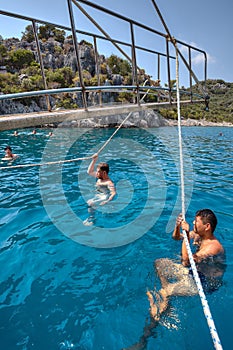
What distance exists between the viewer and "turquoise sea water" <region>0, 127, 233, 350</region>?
2689 millimetres

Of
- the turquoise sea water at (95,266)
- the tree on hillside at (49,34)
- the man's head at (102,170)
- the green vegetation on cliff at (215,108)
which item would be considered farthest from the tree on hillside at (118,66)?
the man's head at (102,170)

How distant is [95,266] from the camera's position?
12.8 ft

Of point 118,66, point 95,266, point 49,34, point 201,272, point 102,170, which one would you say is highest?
point 49,34

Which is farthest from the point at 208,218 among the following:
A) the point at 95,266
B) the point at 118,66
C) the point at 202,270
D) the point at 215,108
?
the point at 215,108

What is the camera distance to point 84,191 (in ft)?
25.0

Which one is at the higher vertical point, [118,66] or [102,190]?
[118,66]

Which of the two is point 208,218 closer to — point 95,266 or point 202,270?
point 202,270

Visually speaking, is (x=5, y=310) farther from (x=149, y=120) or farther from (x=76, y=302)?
(x=149, y=120)

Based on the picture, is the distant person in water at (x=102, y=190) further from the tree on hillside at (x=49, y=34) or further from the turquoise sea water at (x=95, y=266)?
the tree on hillside at (x=49, y=34)

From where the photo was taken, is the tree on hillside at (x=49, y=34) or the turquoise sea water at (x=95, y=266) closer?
the turquoise sea water at (x=95, y=266)

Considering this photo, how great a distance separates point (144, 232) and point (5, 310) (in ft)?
10.0

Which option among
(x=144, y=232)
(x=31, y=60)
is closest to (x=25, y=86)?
(x=31, y=60)

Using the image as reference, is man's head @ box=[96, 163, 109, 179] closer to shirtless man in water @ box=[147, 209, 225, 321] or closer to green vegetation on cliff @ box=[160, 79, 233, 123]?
shirtless man in water @ box=[147, 209, 225, 321]

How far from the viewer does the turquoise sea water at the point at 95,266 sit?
2689mm
